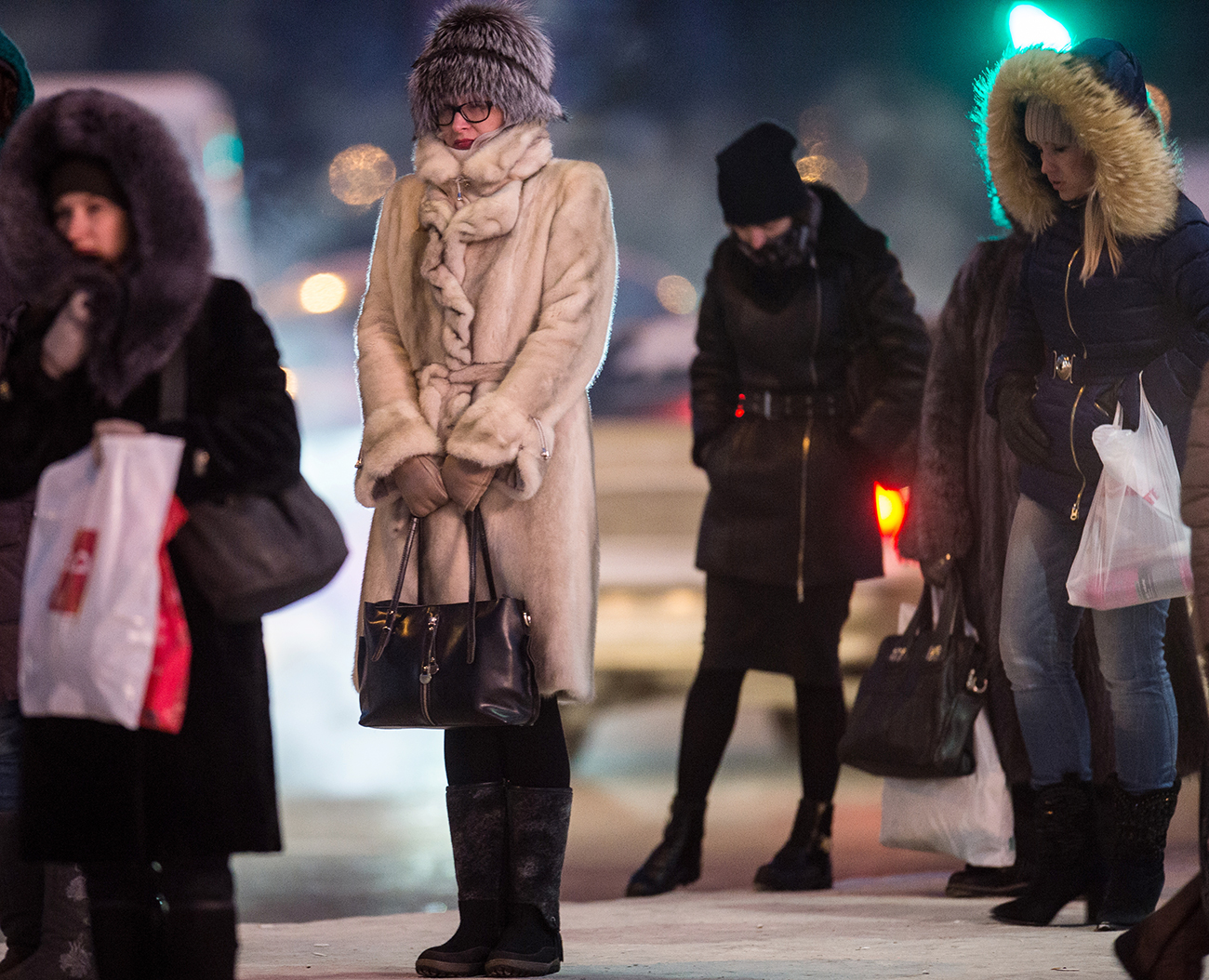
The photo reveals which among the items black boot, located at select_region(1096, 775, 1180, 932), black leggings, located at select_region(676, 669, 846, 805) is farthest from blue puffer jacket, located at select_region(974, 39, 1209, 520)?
black leggings, located at select_region(676, 669, 846, 805)

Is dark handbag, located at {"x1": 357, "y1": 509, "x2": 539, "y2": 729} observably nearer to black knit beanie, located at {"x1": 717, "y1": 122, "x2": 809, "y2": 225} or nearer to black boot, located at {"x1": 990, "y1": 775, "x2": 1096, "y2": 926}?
black boot, located at {"x1": 990, "y1": 775, "x2": 1096, "y2": 926}

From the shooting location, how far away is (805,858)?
14.0ft

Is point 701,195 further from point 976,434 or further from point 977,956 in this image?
point 977,956

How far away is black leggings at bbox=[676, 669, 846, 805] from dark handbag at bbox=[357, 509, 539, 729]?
4.52 feet

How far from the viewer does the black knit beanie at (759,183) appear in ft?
13.9

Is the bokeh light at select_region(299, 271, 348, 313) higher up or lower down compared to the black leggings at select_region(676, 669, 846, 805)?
higher up

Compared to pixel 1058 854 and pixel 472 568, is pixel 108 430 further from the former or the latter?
pixel 1058 854

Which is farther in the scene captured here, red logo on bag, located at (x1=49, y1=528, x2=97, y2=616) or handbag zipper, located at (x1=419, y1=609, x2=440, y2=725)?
handbag zipper, located at (x1=419, y1=609, x2=440, y2=725)

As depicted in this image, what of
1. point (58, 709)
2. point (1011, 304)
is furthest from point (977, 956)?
point (58, 709)

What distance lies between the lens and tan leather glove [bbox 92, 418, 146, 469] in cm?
225

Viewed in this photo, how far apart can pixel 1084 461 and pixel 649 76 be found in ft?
18.9

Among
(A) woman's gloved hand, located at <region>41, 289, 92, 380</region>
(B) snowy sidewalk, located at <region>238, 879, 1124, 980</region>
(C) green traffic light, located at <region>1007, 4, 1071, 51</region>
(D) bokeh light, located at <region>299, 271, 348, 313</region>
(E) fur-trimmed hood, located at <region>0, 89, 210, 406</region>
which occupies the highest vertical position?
(D) bokeh light, located at <region>299, 271, 348, 313</region>

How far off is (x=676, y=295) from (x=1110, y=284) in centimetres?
425

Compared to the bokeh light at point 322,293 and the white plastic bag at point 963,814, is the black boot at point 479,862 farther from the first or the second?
the bokeh light at point 322,293
